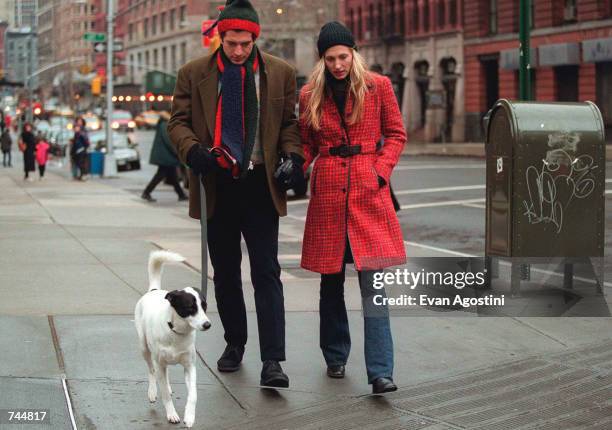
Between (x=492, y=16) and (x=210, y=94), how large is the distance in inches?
1957

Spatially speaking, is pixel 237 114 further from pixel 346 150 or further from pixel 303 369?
pixel 303 369

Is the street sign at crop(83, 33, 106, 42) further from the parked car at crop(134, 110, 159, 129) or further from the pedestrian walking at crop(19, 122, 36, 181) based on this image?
the parked car at crop(134, 110, 159, 129)

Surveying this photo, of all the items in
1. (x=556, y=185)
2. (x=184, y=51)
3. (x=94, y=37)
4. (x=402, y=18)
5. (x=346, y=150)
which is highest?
(x=184, y=51)

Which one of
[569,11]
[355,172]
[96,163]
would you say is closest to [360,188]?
[355,172]

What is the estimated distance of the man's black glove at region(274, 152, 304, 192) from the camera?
20.7 feet

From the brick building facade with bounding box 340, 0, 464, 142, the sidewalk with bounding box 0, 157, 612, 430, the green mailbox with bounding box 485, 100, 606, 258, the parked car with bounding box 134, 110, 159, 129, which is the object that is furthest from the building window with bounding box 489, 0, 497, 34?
the green mailbox with bounding box 485, 100, 606, 258

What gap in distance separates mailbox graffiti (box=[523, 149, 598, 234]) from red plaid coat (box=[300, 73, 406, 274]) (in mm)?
3603

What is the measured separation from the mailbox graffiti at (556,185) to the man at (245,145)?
3.85m

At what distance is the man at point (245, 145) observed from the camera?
6.35 metres

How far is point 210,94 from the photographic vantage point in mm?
6457

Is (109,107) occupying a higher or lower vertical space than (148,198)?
higher

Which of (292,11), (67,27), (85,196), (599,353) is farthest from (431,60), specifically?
(599,353)

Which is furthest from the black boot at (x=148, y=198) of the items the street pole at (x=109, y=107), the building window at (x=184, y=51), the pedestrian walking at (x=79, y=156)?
the building window at (x=184, y=51)

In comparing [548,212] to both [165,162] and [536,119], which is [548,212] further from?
[165,162]
